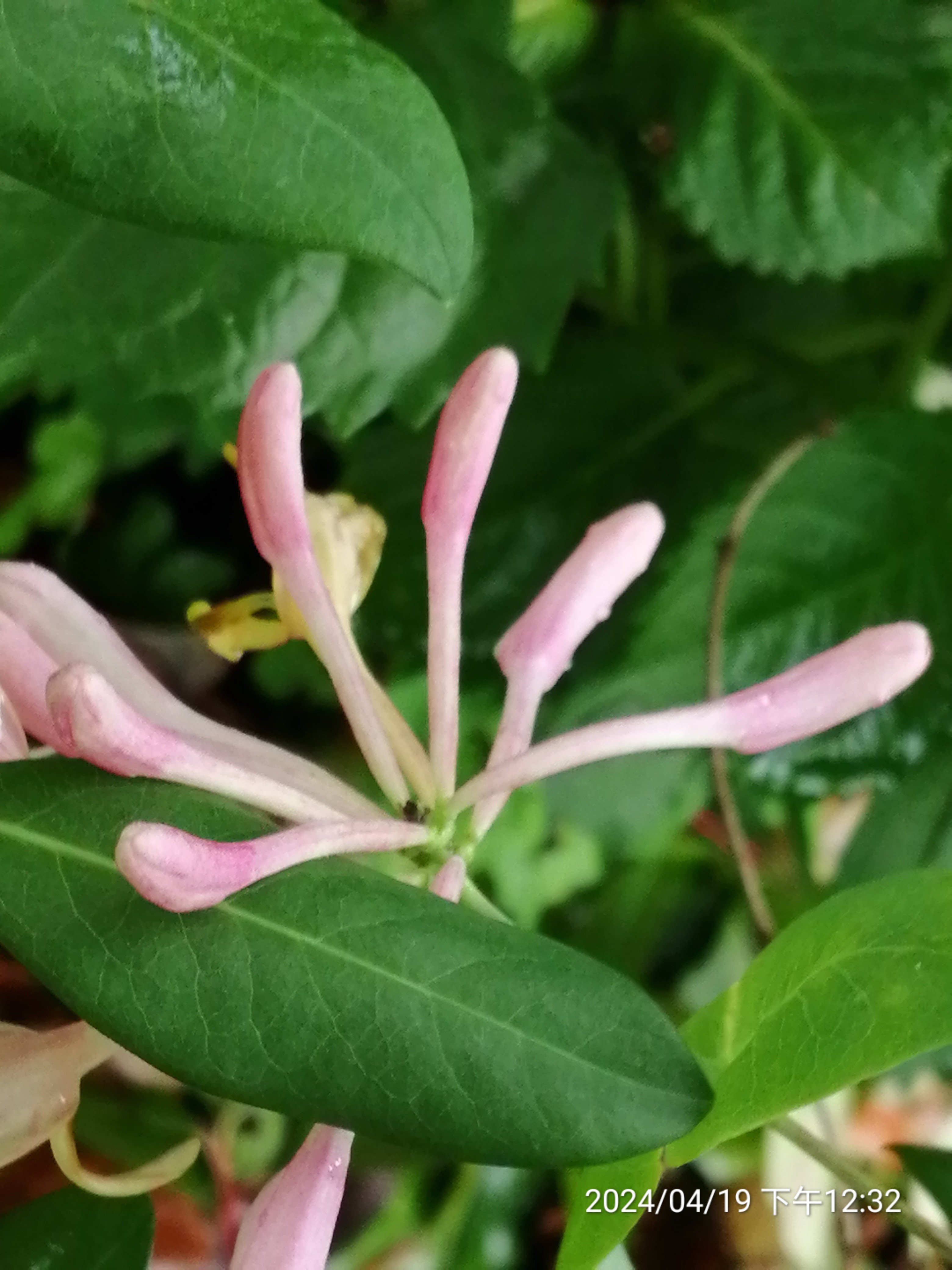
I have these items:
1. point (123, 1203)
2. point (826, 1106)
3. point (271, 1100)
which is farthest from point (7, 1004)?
point (826, 1106)

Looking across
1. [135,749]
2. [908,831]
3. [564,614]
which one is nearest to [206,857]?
[135,749]

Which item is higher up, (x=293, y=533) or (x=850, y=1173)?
(x=293, y=533)

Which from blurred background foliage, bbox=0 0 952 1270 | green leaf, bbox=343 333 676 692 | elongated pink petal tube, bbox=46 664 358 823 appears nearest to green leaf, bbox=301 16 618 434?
blurred background foliage, bbox=0 0 952 1270

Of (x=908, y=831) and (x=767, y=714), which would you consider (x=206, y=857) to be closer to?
(x=767, y=714)

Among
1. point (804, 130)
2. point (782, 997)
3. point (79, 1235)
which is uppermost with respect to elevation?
point (804, 130)

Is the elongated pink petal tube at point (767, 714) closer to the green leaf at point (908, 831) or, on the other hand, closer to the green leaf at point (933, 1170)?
the green leaf at point (933, 1170)

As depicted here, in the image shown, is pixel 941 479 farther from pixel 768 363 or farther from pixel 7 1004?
pixel 7 1004
